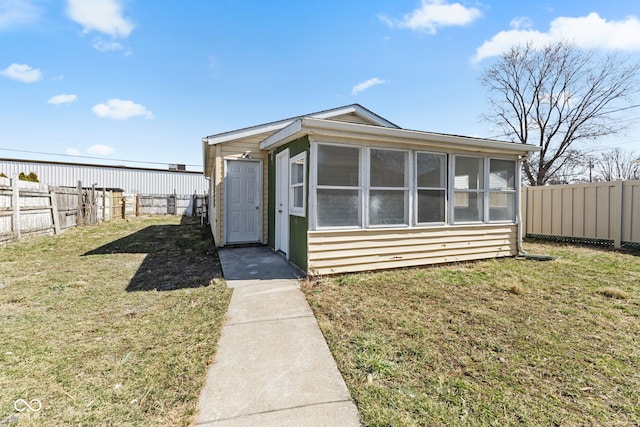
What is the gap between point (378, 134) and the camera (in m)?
5.02

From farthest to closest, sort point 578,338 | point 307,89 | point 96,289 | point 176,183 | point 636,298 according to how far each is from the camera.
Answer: point 176,183 → point 307,89 → point 96,289 → point 636,298 → point 578,338

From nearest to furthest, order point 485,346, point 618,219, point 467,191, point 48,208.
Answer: point 485,346
point 467,191
point 618,219
point 48,208

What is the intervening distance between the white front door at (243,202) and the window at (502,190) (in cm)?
562

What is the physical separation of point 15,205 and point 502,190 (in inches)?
485

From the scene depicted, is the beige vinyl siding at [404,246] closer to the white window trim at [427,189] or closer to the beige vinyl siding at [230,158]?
the white window trim at [427,189]

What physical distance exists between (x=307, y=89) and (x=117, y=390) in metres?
11.3

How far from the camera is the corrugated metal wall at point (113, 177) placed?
21.5 m

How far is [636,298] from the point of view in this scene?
4.01 meters

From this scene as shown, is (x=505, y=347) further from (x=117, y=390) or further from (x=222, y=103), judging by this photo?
(x=222, y=103)

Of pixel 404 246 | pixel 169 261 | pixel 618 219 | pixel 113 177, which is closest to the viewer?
pixel 404 246

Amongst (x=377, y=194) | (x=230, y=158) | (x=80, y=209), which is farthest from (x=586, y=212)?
(x=80, y=209)

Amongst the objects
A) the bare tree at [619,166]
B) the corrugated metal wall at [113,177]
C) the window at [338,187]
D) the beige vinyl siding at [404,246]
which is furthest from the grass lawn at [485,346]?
the bare tree at [619,166]

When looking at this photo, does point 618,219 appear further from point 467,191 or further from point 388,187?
point 388,187

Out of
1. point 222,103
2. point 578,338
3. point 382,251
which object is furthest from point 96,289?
point 222,103
